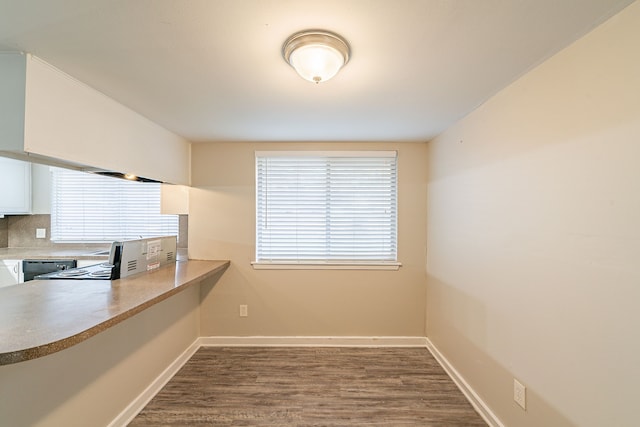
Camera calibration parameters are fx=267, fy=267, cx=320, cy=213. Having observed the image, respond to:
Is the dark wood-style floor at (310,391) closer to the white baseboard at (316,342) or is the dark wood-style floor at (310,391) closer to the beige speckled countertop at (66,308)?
the white baseboard at (316,342)

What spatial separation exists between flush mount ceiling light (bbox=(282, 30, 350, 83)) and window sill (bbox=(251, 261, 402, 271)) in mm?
2028

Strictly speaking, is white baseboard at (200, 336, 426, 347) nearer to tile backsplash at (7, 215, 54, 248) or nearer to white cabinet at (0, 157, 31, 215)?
tile backsplash at (7, 215, 54, 248)

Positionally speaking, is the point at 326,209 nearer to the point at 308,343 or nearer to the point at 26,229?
the point at 308,343

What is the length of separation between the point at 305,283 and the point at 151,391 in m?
1.56

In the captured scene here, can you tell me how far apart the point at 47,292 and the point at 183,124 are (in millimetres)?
1520

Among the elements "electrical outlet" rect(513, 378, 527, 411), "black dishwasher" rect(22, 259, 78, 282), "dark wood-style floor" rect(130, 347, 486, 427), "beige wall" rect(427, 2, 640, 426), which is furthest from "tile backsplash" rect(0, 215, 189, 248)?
"electrical outlet" rect(513, 378, 527, 411)

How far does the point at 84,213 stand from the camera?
3.25 metres

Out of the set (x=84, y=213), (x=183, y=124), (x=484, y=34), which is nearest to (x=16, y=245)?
(x=84, y=213)

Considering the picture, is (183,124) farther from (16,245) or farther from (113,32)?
(16,245)

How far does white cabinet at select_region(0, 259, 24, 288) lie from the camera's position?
2643 millimetres

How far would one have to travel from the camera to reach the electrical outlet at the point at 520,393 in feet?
4.97

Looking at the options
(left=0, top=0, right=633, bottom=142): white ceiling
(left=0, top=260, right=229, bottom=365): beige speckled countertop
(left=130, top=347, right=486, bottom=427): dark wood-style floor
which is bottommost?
(left=130, top=347, right=486, bottom=427): dark wood-style floor

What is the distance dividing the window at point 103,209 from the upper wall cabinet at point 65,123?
1.21 m

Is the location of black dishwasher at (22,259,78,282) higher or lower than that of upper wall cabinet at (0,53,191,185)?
lower
